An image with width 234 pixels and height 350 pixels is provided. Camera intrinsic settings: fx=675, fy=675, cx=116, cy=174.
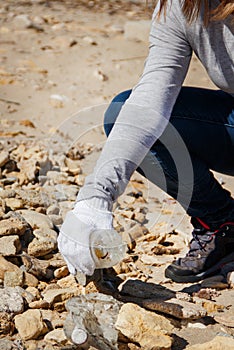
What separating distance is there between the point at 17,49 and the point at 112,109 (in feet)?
9.94

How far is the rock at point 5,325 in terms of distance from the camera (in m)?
1.90

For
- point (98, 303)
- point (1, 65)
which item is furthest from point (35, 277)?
point (1, 65)

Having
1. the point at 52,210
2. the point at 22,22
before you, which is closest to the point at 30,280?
the point at 52,210

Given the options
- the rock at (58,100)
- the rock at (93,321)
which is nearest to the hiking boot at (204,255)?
the rock at (93,321)

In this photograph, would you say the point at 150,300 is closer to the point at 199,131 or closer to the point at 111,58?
the point at 199,131

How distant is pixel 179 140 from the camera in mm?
2293

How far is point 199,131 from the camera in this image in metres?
2.32

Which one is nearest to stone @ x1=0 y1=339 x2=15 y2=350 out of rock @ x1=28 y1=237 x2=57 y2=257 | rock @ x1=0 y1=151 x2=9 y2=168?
rock @ x1=28 y1=237 x2=57 y2=257

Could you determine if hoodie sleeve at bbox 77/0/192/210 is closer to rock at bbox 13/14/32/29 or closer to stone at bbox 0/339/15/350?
A: stone at bbox 0/339/15/350

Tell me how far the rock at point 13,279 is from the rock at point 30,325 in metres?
0.22

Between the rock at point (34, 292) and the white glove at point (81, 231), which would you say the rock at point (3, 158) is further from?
the white glove at point (81, 231)

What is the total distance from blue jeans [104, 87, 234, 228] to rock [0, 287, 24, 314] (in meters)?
0.62

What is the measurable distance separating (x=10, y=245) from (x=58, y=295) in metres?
0.31

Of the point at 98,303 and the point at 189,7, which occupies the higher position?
the point at 189,7
